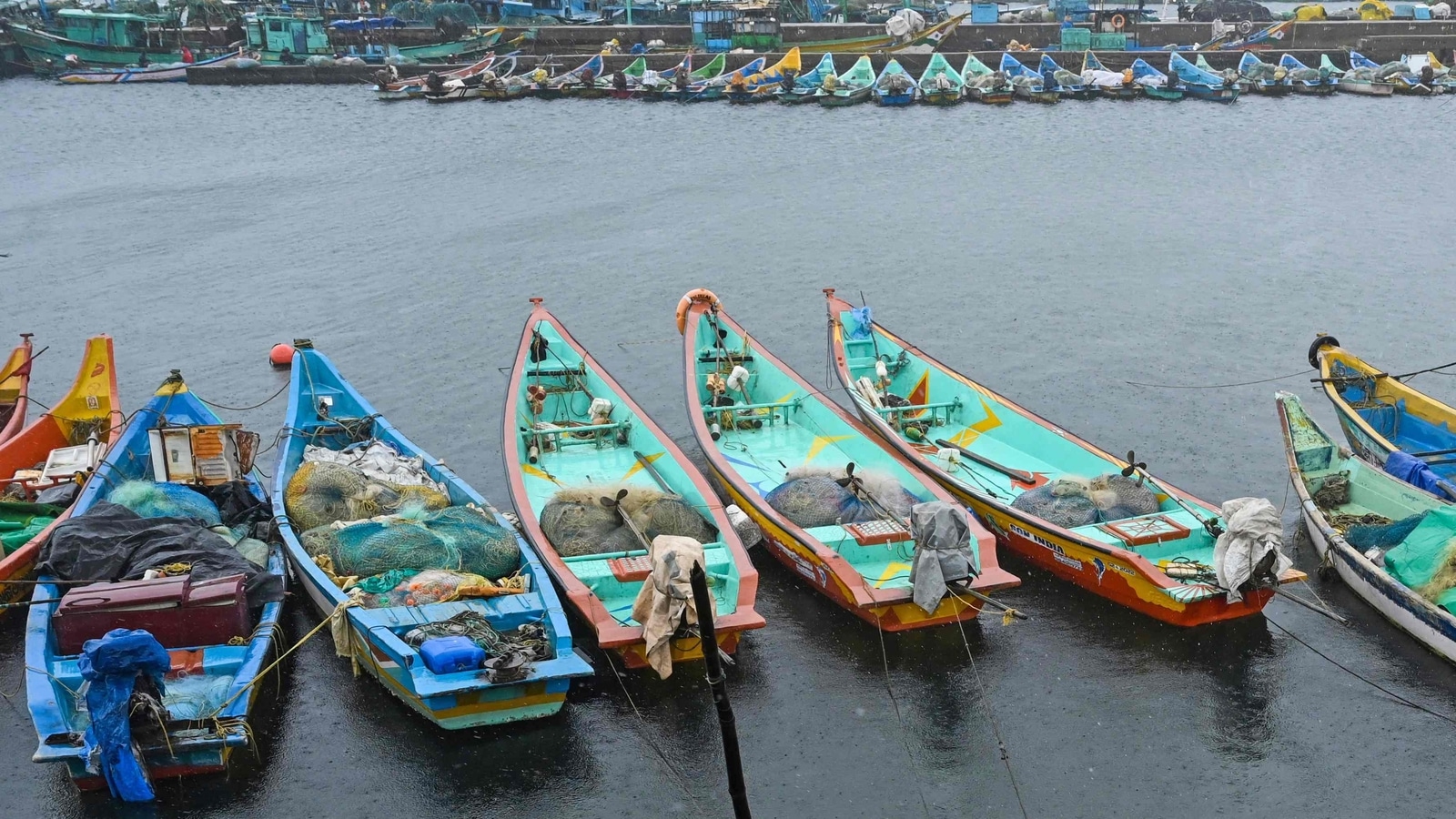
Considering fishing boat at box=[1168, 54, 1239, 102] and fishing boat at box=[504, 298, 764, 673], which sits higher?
fishing boat at box=[1168, 54, 1239, 102]

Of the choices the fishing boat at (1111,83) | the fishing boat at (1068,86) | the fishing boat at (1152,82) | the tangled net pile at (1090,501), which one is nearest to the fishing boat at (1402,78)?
the fishing boat at (1152,82)

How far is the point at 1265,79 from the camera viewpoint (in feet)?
189

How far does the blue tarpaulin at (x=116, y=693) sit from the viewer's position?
994 cm

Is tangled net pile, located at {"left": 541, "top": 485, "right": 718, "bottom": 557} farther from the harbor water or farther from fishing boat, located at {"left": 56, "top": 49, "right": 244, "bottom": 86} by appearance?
fishing boat, located at {"left": 56, "top": 49, "right": 244, "bottom": 86}

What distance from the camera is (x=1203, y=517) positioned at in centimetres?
1395

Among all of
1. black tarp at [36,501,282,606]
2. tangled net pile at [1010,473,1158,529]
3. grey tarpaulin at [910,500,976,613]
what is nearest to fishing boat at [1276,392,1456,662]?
tangled net pile at [1010,473,1158,529]

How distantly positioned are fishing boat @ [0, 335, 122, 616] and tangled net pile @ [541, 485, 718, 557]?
5612 millimetres

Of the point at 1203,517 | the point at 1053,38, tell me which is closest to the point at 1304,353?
the point at 1203,517

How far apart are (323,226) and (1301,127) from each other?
36.9 m

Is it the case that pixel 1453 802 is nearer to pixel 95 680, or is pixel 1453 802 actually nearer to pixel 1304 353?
pixel 95 680

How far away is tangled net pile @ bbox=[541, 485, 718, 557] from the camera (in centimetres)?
1366

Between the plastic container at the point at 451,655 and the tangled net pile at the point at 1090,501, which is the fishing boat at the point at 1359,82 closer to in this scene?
the tangled net pile at the point at 1090,501

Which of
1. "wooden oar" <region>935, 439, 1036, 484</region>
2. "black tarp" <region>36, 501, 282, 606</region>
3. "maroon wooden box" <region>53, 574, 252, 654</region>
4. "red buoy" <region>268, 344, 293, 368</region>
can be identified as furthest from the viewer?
"red buoy" <region>268, 344, 293, 368</region>

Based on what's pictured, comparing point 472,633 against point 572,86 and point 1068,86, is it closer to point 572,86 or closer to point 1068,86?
point 572,86
